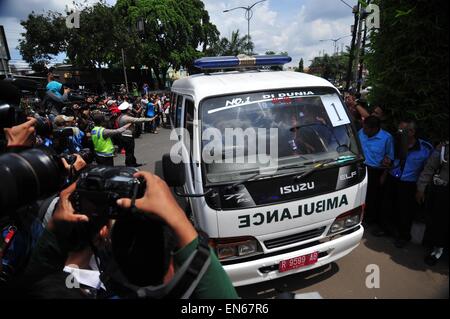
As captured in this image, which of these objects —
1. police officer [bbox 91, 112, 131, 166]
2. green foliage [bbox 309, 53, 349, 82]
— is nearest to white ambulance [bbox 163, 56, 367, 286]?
police officer [bbox 91, 112, 131, 166]

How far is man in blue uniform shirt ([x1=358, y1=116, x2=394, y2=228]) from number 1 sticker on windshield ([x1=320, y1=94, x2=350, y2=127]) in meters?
1.06

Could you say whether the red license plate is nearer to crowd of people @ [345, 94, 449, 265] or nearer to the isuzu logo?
the isuzu logo

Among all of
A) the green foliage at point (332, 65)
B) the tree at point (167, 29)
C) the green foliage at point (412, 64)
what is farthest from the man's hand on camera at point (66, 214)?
the green foliage at point (332, 65)

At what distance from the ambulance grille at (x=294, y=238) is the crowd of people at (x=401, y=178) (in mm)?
1263

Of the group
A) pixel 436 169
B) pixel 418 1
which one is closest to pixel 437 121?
pixel 436 169

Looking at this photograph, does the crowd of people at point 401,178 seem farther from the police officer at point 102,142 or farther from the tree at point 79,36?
the tree at point 79,36

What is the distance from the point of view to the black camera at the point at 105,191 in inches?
45.7

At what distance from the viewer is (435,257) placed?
3568mm

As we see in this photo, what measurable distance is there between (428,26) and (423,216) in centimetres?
242

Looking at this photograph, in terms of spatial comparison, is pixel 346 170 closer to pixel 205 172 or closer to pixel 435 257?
pixel 205 172

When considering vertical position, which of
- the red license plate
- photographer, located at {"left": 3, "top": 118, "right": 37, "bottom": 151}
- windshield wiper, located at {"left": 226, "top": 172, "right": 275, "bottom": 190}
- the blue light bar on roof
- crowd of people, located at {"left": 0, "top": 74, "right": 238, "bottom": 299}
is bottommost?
Result: the red license plate

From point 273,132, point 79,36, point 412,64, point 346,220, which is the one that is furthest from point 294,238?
point 79,36

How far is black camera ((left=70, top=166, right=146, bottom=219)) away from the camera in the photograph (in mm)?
1160

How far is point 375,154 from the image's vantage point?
14.5 feet
